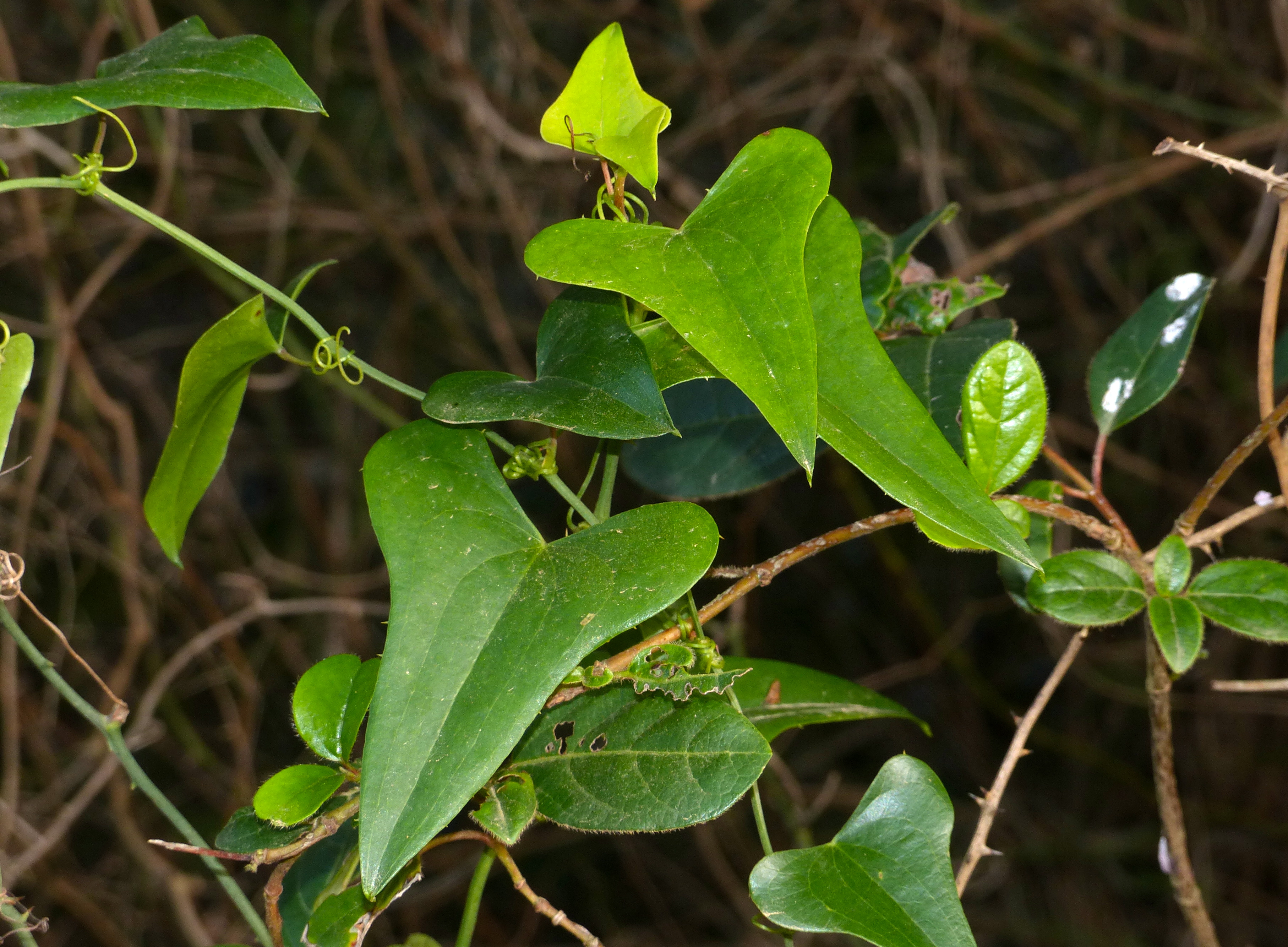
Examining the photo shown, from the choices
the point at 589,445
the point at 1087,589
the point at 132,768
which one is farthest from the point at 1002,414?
the point at 589,445

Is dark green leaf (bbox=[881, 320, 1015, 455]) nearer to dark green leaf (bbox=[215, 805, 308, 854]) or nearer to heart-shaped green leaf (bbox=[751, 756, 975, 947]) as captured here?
heart-shaped green leaf (bbox=[751, 756, 975, 947])

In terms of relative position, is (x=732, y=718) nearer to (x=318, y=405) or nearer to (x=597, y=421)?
(x=597, y=421)

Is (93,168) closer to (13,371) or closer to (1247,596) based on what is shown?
(13,371)

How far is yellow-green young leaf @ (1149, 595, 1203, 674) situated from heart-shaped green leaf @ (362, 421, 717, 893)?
0.21m

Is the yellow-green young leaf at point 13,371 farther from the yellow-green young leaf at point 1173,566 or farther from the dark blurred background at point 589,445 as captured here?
the dark blurred background at point 589,445

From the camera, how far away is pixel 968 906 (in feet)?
5.73

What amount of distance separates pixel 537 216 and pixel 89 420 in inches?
Answer: 29.4

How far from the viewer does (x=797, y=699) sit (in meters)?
0.53

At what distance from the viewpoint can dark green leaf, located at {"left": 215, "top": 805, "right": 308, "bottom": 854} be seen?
0.43 metres

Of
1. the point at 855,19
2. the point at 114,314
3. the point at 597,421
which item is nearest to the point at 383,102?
the point at 114,314

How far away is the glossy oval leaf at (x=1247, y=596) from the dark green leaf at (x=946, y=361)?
0.12 metres

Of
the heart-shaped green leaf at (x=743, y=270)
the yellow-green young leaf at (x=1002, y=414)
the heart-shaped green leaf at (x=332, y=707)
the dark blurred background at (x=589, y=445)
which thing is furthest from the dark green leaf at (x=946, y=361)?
the dark blurred background at (x=589, y=445)

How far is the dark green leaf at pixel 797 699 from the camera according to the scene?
0.52 meters

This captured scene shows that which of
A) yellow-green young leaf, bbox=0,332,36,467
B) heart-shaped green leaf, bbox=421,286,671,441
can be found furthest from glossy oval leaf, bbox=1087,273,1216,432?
yellow-green young leaf, bbox=0,332,36,467
